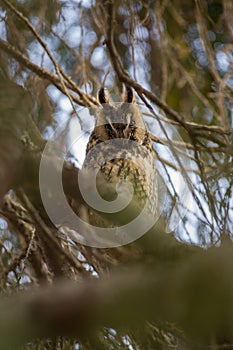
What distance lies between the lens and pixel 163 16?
8.44 ft

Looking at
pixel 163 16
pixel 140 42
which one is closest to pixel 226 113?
pixel 140 42

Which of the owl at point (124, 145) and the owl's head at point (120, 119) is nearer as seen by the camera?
the owl at point (124, 145)

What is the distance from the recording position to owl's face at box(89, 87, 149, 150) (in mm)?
2346

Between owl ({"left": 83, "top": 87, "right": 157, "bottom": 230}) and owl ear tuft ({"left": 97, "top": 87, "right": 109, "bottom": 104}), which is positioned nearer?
owl ({"left": 83, "top": 87, "right": 157, "bottom": 230})

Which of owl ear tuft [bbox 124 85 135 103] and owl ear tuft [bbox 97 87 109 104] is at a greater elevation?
owl ear tuft [bbox 124 85 135 103]

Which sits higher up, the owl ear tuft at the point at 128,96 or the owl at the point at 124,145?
the owl ear tuft at the point at 128,96

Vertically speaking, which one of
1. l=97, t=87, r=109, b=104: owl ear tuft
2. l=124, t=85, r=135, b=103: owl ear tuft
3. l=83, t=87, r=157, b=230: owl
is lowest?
l=83, t=87, r=157, b=230: owl

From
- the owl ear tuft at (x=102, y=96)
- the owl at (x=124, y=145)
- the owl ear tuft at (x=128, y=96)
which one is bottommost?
the owl at (x=124, y=145)

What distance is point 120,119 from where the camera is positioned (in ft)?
7.76

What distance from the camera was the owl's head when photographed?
92.4 inches

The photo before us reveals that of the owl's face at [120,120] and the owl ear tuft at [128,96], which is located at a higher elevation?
the owl ear tuft at [128,96]

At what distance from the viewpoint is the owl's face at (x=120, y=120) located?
2.35 meters

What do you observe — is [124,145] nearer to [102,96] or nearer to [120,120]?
[120,120]

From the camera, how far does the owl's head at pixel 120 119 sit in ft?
7.70
